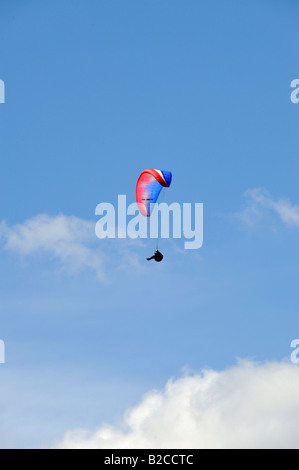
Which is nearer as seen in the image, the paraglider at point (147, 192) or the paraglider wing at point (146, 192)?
the paraglider at point (147, 192)

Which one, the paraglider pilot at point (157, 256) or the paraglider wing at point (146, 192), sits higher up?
the paraglider wing at point (146, 192)

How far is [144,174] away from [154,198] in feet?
7.09

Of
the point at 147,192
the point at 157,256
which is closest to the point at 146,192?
the point at 147,192

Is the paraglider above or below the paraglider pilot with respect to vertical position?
above

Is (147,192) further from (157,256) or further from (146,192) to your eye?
(157,256)

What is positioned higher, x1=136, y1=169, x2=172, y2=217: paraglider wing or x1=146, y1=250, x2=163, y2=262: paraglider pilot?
x1=136, y1=169, x2=172, y2=217: paraglider wing

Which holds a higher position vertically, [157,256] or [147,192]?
[147,192]

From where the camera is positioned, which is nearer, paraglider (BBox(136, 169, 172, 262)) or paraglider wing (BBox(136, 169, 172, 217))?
paraglider (BBox(136, 169, 172, 262))
